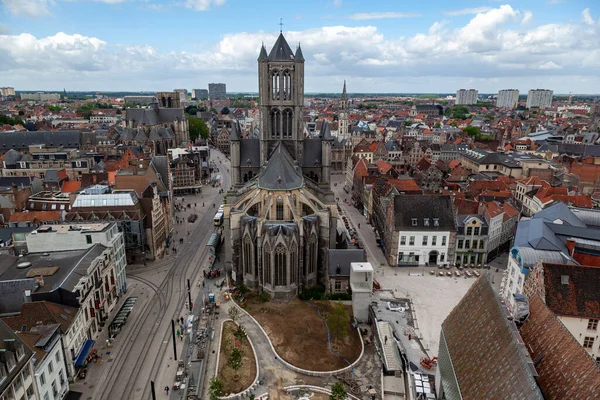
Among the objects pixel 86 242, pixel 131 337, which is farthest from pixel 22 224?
pixel 131 337

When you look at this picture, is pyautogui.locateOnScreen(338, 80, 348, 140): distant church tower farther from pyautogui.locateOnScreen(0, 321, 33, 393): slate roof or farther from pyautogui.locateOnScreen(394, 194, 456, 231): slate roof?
pyautogui.locateOnScreen(0, 321, 33, 393): slate roof

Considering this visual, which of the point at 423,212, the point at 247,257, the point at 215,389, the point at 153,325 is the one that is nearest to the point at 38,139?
the point at 247,257

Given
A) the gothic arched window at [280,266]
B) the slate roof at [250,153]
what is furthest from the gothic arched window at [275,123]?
the gothic arched window at [280,266]

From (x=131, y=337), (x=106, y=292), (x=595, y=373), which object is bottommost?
(x=131, y=337)

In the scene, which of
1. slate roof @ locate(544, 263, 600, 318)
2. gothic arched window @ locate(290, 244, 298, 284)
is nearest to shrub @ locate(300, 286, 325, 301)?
gothic arched window @ locate(290, 244, 298, 284)

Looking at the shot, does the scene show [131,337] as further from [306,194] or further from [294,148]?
[294,148]

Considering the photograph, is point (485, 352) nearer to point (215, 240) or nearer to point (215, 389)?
point (215, 389)
